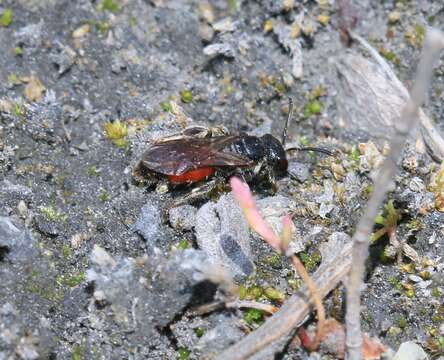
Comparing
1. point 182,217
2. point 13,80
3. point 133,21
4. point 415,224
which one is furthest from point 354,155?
point 13,80

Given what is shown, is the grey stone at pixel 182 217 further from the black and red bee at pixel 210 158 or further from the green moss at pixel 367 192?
the green moss at pixel 367 192

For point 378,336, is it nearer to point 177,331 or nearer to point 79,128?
point 177,331

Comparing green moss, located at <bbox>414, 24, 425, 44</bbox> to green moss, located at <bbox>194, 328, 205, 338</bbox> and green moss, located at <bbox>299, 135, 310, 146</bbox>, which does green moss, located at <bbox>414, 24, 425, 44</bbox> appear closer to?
green moss, located at <bbox>299, 135, 310, 146</bbox>

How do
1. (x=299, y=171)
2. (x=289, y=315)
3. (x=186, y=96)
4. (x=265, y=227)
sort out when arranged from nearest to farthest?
(x=265, y=227) < (x=289, y=315) < (x=299, y=171) < (x=186, y=96)

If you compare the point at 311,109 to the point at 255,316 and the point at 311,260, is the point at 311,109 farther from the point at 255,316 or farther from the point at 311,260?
the point at 255,316

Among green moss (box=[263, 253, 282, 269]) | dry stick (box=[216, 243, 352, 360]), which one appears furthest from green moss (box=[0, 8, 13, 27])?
dry stick (box=[216, 243, 352, 360])

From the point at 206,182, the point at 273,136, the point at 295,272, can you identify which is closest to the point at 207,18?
the point at 273,136
